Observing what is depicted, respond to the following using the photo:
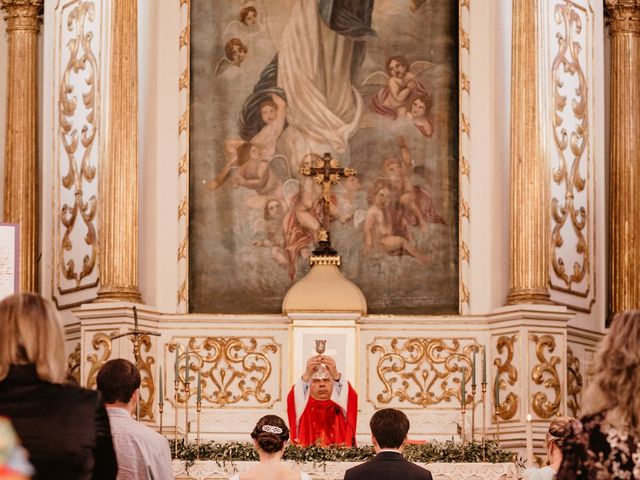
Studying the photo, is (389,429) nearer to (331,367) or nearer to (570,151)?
(331,367)

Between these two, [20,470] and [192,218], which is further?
[192,218]

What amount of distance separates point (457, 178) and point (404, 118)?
2.75ft

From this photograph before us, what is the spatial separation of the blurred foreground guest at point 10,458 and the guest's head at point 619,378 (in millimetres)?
1975

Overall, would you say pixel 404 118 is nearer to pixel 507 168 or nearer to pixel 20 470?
pixel 507 168

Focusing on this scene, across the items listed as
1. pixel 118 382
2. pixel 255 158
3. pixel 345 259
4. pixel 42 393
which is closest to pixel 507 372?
pixel 345 259

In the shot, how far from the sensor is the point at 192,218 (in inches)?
609

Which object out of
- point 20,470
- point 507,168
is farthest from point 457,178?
point 20,470

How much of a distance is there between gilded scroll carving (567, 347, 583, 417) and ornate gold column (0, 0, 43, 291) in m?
5.55

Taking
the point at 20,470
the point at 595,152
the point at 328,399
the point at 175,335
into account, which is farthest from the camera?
the point at 595,152

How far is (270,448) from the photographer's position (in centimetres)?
827

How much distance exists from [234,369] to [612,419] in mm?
9918

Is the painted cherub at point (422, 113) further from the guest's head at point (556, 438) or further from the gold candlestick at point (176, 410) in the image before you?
the guest's head at point (556, 438)

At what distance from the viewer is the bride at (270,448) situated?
26.8 feet

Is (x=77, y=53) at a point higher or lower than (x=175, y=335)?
higher
